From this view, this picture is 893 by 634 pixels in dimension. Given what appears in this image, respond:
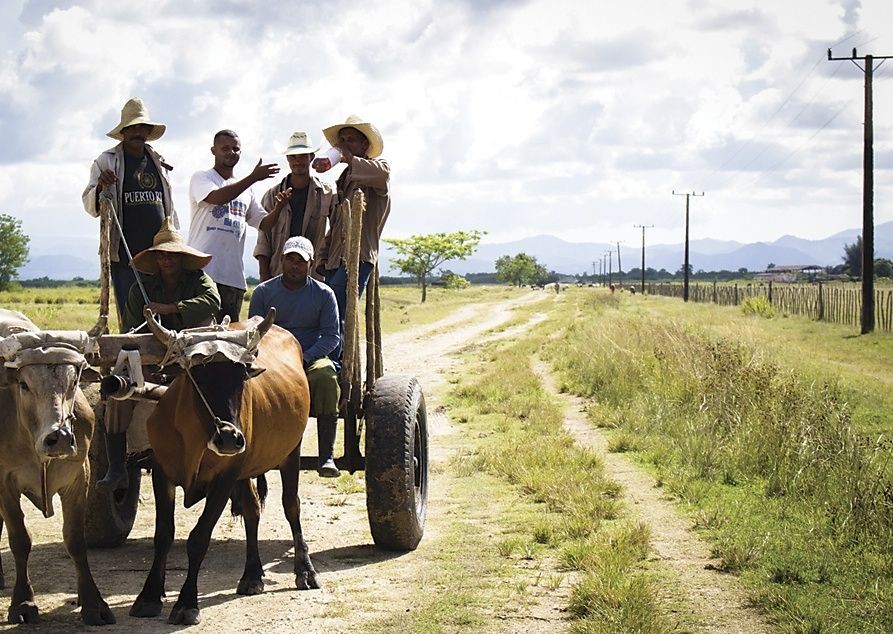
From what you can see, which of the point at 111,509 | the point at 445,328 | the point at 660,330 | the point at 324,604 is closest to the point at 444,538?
the point at 324,604

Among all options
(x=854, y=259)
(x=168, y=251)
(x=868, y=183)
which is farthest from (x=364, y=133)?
(x=854, y=259)

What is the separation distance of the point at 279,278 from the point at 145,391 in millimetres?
1879

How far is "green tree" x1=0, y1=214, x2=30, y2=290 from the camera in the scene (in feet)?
288

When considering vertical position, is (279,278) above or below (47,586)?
above

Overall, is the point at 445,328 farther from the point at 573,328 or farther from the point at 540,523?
the point at 540,523

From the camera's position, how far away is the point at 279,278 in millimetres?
8180

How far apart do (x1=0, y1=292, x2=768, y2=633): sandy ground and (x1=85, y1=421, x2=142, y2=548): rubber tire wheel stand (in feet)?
0.36

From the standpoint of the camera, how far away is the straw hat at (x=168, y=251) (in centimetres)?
751

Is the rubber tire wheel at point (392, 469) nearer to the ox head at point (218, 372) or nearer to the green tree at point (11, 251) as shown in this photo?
the ox head at point (218, 372)

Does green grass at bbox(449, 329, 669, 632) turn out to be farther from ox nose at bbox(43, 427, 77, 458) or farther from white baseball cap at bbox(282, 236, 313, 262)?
ox nose at bbox(43, 427, 77, 458)

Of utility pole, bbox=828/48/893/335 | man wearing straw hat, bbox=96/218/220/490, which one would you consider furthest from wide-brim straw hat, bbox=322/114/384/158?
utility pole, bbox=828/48/893/335

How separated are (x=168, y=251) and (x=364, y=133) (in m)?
2.17

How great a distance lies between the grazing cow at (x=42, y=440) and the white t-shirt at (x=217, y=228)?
2583mm

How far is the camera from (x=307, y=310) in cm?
805
